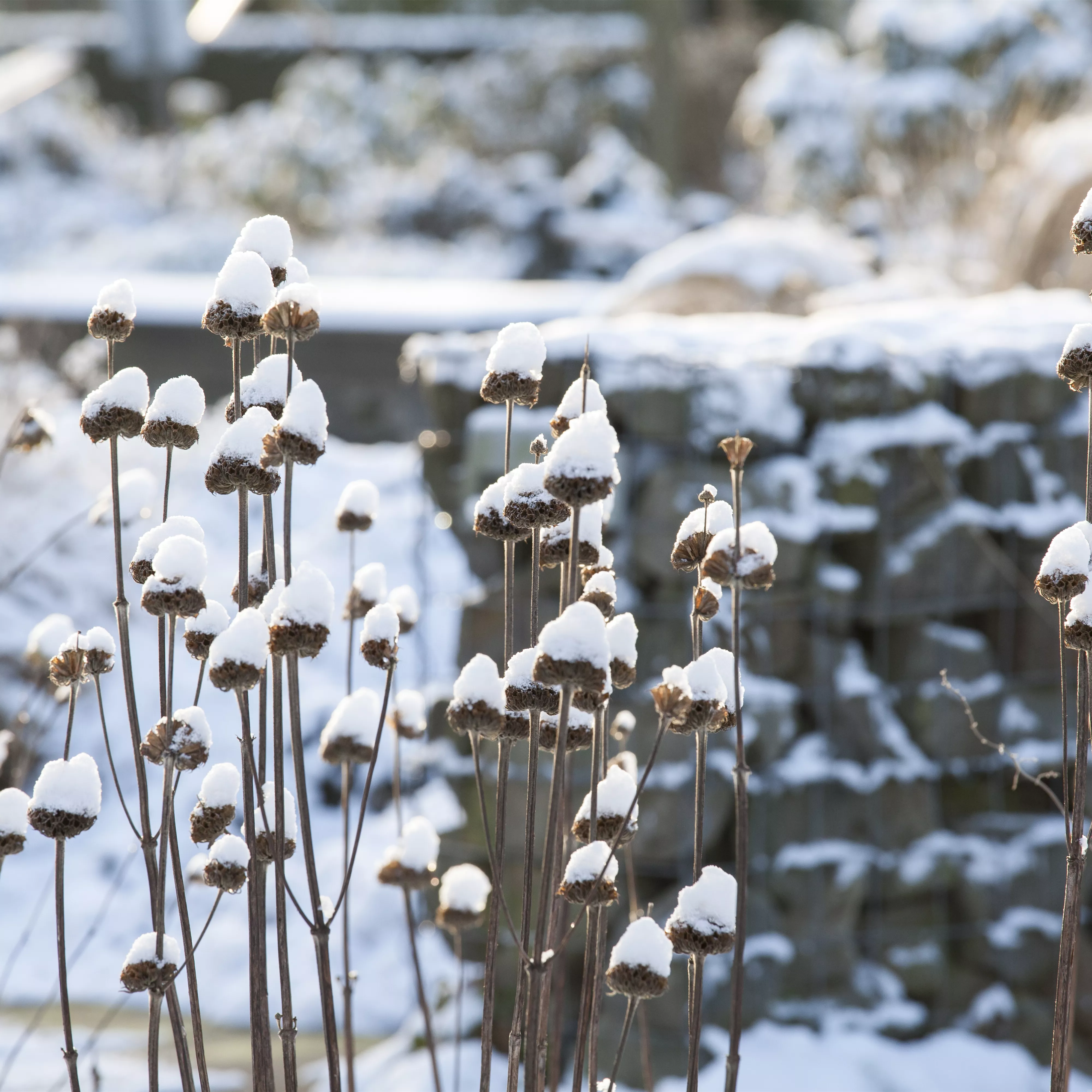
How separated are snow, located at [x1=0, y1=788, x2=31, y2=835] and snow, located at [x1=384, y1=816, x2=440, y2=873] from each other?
30 cm

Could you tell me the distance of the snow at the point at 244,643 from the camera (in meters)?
0.77

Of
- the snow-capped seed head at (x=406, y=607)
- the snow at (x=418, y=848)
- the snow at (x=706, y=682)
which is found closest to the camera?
the snow at (x=706, y=682)

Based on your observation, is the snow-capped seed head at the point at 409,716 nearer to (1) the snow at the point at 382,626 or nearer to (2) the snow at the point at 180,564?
(1) the snow at the point at 382,626

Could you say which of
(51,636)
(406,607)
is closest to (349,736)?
(406,607)

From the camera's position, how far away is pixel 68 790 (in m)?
0.84

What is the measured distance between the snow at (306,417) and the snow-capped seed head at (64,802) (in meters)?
0.28

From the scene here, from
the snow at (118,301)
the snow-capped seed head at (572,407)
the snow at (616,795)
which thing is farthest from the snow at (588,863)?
the snow at (118,301)

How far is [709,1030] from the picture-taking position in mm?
2168

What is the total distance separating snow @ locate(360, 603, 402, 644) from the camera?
0.90 m

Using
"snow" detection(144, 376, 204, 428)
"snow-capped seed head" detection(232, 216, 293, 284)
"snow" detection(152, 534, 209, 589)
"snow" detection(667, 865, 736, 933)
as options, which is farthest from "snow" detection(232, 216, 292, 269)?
"snow" detection(667, 865, 736, 933)

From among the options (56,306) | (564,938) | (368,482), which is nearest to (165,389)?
(368,482)

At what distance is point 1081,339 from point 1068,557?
0.16m

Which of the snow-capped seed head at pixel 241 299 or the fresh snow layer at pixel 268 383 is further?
the fresh snow layer at pixel 268 383

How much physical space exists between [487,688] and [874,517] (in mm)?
1563
